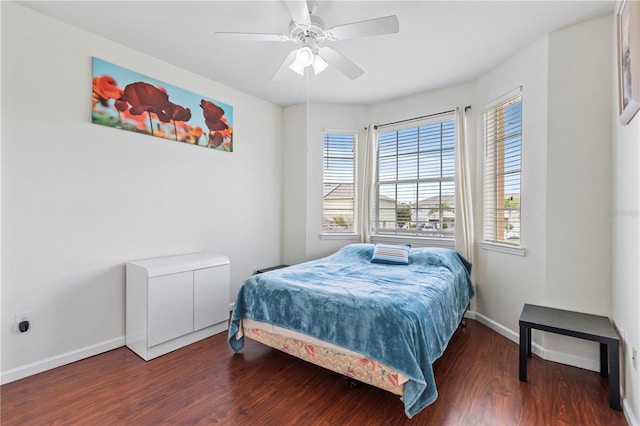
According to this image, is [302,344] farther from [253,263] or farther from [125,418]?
[253,263]

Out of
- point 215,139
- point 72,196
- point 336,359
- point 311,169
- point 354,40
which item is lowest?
point 336,359

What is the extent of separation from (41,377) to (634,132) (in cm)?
433

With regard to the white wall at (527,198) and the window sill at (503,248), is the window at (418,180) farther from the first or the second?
the white wall at (527,198)

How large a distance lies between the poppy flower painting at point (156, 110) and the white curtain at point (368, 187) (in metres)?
1.86

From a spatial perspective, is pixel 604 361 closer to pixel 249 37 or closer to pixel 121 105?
pixel 249 37

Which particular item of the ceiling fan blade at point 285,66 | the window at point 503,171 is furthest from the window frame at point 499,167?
the ceiling fan blade at point 285,66

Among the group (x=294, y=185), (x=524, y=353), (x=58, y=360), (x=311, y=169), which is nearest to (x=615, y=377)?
(x=524, y=353)

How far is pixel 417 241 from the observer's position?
3910mm

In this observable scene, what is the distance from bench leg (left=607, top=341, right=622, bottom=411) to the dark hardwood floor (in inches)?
2.1

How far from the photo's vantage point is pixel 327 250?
437 cm

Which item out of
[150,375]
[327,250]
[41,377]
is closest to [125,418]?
[150,375]

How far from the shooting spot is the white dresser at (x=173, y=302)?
2572mm

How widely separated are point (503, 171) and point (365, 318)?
7.64 ft

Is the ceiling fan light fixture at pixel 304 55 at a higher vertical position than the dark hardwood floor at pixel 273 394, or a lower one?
higher
